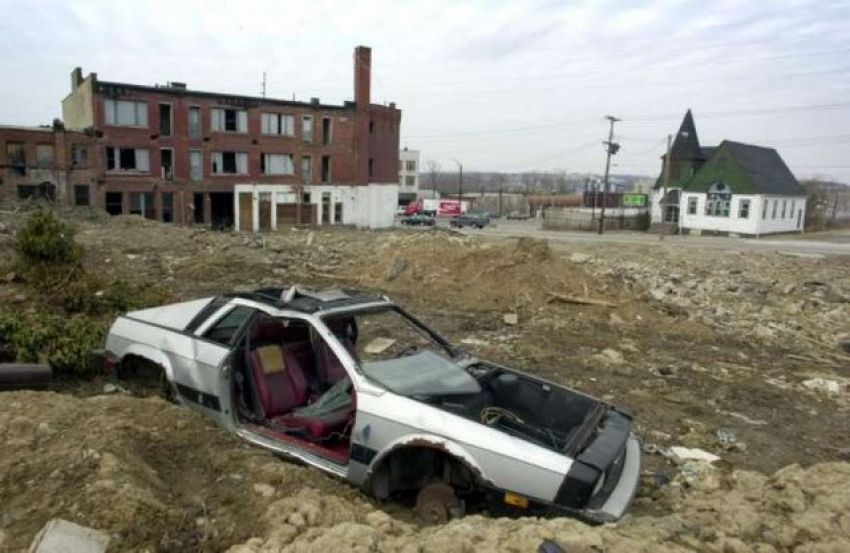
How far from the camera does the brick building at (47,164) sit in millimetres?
37312

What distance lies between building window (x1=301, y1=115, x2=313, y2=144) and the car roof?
43.1 m

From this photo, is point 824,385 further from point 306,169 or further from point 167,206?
point 306,169

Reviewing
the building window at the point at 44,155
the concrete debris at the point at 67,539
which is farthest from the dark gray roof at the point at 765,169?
the concrete debris at the point at 67,539

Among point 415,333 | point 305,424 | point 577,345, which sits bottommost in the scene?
point 577,345

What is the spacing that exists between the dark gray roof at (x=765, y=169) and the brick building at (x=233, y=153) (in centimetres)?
2701

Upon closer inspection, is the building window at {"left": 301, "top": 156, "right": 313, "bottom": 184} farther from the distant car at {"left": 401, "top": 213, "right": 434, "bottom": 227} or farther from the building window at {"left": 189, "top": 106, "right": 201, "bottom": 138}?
the distant car at {"left": 401, "top": 213, "right": 434, "bottom": 227}

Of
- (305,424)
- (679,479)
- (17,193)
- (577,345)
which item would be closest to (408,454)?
(305,424)

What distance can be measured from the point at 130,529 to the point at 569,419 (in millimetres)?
3147

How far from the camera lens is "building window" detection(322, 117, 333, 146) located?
48.2 metres

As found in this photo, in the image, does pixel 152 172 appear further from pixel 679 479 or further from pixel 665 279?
pixel 679 479

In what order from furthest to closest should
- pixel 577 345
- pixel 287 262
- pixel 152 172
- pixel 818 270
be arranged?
pixel 152 172
pixel 818 270
pixel 287 262
pixel 577 345

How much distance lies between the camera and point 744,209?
45.2 m

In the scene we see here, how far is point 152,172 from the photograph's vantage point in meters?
41.3

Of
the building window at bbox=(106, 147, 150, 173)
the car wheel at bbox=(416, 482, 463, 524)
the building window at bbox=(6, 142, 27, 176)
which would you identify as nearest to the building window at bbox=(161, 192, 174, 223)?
the building window at bbox=(106, 147, 150, 173)
